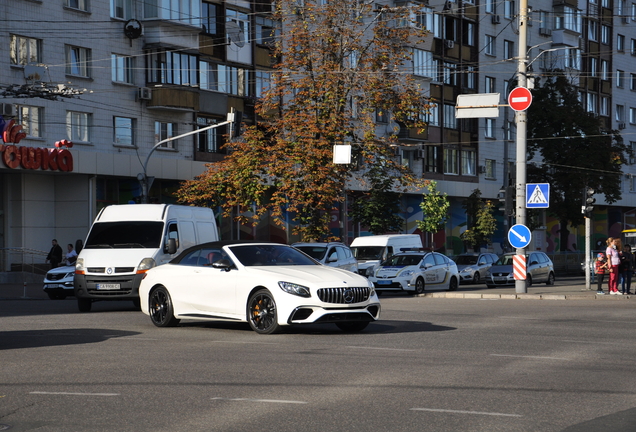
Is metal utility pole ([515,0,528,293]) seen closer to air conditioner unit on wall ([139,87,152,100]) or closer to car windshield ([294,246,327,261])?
car windshield ([294,246,327,261])

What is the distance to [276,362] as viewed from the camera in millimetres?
11773

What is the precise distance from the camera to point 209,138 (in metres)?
48.5

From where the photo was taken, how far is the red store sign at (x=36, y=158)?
37.5 meters

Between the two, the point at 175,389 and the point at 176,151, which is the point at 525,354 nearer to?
the point at 175,389

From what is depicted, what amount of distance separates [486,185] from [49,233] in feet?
110

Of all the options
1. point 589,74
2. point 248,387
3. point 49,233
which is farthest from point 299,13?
point 589,74

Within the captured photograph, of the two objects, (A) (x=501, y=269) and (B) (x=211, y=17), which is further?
(B) (x=211, y=17)

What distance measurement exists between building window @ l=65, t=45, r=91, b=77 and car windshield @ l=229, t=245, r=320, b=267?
27.3 meters

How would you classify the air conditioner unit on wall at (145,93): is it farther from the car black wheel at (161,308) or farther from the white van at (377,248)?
the car black wheel at (161,308)

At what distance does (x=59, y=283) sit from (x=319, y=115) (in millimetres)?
12704

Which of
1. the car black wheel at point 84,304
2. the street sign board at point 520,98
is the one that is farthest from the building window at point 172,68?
the car black wheel at point 84,304

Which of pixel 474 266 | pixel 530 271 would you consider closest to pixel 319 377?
pixel 530 271

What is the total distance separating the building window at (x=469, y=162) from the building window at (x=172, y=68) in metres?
23.8

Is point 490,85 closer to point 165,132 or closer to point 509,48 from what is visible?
point 509,48
